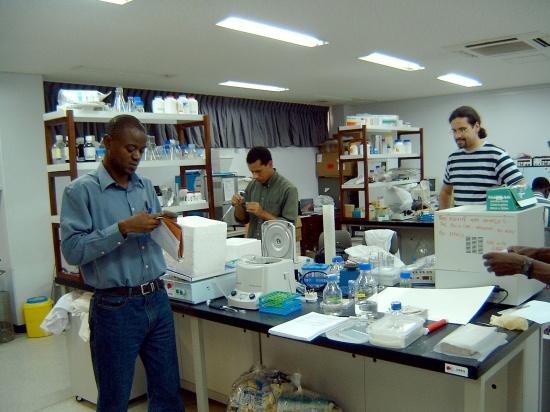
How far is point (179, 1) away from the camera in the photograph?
3.03 meters

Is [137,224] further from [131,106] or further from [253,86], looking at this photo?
[253,86]

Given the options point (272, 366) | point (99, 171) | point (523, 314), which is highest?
point (99, 171)

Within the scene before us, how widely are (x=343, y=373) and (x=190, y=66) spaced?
11.9ft

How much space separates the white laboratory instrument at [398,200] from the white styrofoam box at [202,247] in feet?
12.3

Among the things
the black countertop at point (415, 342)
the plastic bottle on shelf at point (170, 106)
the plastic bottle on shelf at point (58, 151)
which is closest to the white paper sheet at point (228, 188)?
the plastic bottle on shelf at point (170, 106)

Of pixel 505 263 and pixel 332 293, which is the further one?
pixel 332 293

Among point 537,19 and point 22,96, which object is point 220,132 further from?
point 537,19

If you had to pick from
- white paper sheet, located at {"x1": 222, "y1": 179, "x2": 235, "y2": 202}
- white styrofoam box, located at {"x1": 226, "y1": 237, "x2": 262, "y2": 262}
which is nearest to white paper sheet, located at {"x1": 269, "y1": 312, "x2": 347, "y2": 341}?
white styrofoam box, located at {"x1": 226, "y1": 237, "x2": 262, "y2": 262}

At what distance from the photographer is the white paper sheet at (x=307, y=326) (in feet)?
6.13

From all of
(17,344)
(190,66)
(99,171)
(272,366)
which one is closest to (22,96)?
(190,66)

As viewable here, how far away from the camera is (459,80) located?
6.77 metres

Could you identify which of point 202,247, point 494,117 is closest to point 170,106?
point 202,247

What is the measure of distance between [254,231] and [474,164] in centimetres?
154

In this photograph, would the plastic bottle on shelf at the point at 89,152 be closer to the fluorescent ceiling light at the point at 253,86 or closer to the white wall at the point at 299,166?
the fluorescent ceiling light at the point at 253,86
